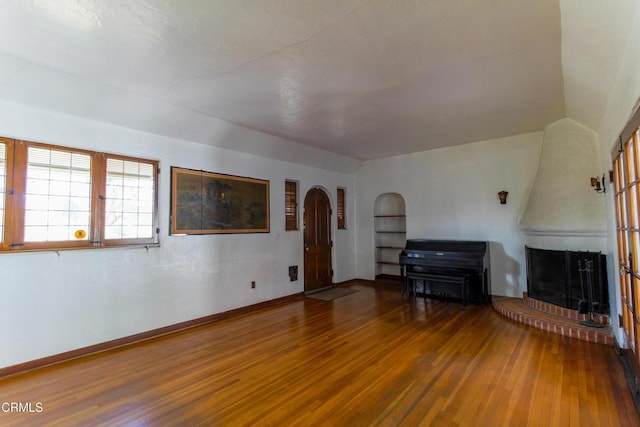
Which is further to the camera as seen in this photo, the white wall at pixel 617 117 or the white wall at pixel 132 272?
the white wall at pixel 132 272

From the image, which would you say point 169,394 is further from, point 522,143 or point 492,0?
point 522,143

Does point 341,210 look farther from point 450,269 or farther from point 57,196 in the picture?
point 57,196

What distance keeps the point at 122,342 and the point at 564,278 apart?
18.1 feet

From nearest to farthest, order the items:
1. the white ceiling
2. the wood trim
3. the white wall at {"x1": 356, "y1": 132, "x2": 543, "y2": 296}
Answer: the white ceiling, the wood trim, the white wall at {"x1": 356, "y1": 132, "x2": 543, "y2": 296}

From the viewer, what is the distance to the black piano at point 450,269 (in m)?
4.89

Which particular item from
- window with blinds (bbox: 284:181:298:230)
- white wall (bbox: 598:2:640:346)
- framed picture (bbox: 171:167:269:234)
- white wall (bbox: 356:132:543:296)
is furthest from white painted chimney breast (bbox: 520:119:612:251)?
framed picture (bbox: 171:167:269:234)

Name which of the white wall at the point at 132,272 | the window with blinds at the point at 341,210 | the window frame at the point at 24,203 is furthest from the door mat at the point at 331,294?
the window frame at the point at 24,203

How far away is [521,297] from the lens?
493cm

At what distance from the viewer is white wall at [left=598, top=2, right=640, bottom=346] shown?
72.1 inches

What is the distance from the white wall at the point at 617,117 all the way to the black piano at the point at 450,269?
1599 mm

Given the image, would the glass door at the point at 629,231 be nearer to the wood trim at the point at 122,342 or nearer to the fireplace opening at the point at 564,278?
the fireplace opening at the point at 564,278

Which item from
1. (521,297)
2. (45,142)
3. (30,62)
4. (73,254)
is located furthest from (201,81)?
(521,297)

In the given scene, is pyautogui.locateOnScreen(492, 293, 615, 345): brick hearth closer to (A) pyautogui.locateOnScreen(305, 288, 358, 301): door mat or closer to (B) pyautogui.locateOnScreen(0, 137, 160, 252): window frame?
(A) pyautogui.locateOnScreen(305, 288, 358, 301): door mat

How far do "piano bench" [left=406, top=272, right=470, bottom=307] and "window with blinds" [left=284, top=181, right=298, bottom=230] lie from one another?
227cm
